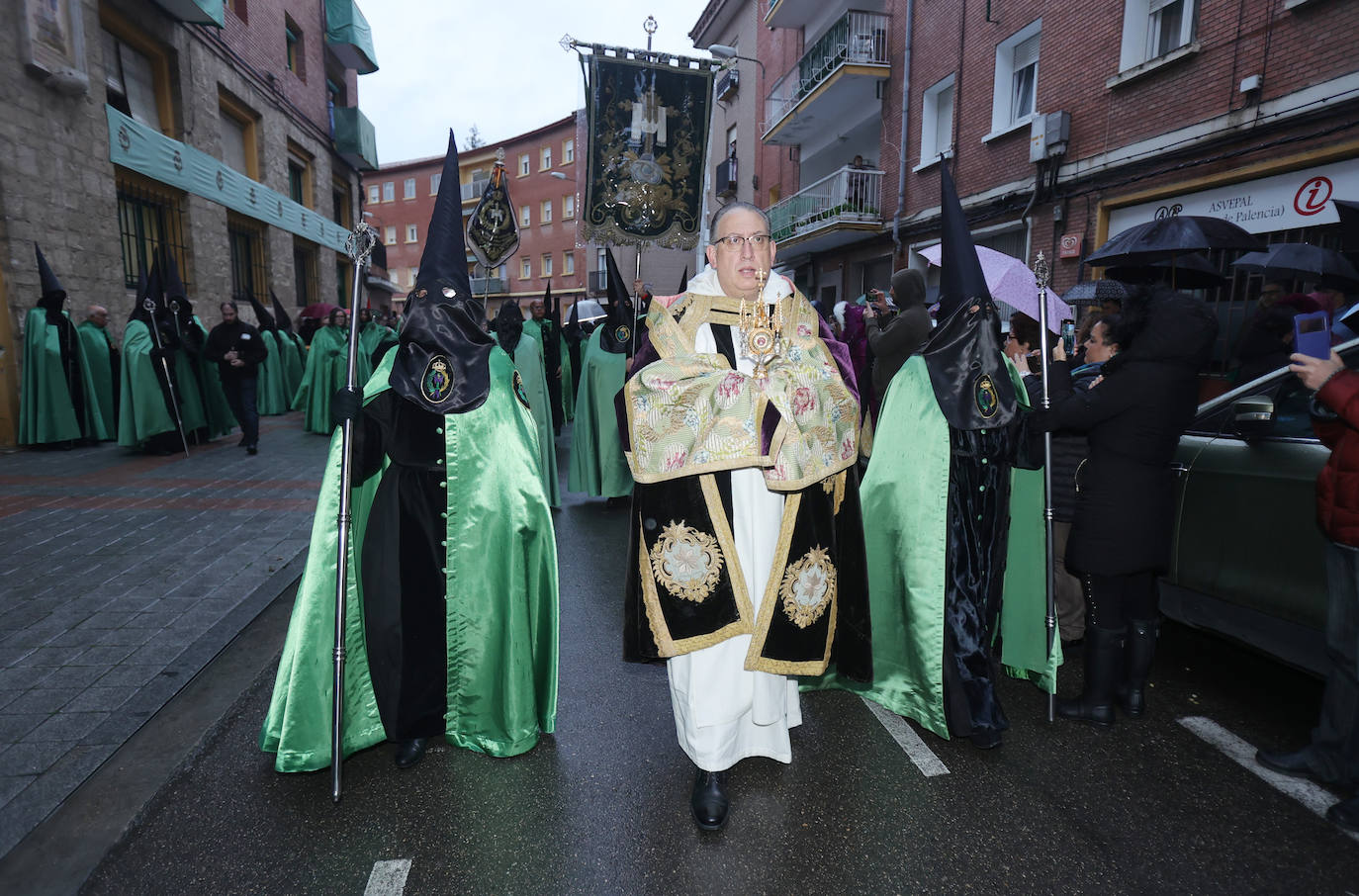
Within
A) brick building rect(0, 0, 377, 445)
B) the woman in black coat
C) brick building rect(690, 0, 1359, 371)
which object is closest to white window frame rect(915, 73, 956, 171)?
brick building rect(690, 0, 1359, 371)

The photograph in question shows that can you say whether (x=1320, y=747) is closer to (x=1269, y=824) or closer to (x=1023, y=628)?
(x=1269, y=824)

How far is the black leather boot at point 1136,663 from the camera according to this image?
3.33 meters

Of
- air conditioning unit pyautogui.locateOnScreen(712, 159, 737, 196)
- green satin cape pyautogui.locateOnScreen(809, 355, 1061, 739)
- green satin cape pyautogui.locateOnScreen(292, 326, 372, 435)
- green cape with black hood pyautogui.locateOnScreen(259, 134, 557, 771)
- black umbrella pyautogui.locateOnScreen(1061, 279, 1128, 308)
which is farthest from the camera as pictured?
air conditioning unit pyautogui.locateOnScreen(712, 159, 737, 196)

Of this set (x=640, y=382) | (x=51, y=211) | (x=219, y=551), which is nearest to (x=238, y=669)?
(x=219, y=551)

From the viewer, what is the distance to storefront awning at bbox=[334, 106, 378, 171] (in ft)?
70.7

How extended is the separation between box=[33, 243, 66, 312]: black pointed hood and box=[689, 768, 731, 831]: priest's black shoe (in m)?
10.4

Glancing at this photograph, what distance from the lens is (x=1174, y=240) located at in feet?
19.6

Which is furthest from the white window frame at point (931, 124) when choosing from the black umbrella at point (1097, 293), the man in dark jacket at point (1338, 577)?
the man in dark jacket at point (1338, 577)

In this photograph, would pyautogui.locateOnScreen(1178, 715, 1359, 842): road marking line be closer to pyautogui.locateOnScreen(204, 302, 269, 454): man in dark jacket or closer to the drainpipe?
pyautogui.locateOnScreen(204, 302, 269, 454): man in dark jacket

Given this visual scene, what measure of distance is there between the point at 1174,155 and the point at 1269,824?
9309 millimetres

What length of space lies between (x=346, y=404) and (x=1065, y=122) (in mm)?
11867

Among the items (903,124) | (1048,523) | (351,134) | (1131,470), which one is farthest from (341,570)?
(351,134)

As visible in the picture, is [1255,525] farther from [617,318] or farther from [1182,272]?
[617,318]

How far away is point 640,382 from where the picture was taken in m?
2.62
